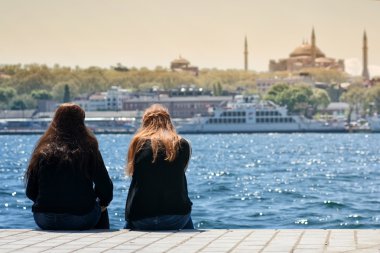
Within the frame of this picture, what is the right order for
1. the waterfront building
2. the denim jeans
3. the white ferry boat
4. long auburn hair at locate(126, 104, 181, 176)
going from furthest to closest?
the waterfront building, the white ferry boat, long auburn hair at locate(126, 104, 181, 176), the denim jeans

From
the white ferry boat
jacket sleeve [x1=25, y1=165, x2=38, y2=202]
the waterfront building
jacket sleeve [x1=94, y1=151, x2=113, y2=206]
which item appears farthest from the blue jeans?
the waterfront building

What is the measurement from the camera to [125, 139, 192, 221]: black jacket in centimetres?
1165

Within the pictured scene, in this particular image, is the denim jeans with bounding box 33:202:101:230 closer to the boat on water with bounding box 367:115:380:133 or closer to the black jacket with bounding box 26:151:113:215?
the black jacket with bounding box 26:151:113:215

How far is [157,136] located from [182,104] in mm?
182907

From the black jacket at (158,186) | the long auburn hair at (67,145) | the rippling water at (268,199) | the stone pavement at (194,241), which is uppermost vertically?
the long auburn hair at (67,145)

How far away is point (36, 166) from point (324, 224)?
38.8ft

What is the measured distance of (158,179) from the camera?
11.7 metres

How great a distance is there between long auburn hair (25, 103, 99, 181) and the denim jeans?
15.0 inches

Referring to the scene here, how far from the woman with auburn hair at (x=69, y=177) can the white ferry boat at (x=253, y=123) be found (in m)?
148

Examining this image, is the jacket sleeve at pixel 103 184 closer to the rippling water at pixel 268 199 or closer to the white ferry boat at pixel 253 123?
the rippling water at pixel 268 199

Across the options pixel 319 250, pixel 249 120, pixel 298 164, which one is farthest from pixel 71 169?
pixel 249 120

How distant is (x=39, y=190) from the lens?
38.3 ft

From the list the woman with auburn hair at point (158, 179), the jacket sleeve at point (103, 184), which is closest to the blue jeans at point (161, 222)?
the woman with auburn hair at point (158, 179)

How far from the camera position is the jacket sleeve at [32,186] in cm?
1177
